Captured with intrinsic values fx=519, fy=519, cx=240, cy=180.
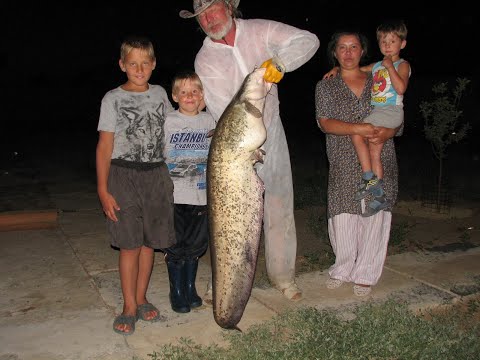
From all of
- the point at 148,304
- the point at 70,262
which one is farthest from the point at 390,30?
the point at 70,262

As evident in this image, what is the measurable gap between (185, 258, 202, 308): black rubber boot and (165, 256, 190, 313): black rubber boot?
0.04m

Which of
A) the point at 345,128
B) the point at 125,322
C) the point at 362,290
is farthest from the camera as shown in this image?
the point at 362,290

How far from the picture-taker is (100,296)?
4484mm

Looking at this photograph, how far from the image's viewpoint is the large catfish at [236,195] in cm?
290

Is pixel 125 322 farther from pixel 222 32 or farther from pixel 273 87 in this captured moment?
pixel 222 32

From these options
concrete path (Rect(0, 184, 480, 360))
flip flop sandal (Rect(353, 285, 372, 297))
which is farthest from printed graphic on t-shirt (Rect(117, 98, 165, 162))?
flip flop sandal (Rect(353, 285, 372, 297))

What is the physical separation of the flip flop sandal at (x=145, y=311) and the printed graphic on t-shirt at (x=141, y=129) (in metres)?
1.15

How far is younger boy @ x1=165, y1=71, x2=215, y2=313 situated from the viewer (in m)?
3.79

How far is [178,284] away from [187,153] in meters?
1.05

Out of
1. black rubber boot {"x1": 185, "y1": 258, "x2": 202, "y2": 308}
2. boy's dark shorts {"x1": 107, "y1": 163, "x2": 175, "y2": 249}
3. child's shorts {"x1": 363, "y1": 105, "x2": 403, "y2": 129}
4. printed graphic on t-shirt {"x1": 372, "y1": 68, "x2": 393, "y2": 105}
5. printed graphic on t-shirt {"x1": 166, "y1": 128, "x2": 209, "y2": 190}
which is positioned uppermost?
printed graphic on t-shirt {"x1": 372, "y1": 68, "x2": 393, "y2": 105}

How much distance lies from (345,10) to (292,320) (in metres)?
20.8

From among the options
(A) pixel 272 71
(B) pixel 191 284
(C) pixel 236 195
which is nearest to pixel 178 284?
(B) pixel 191 284

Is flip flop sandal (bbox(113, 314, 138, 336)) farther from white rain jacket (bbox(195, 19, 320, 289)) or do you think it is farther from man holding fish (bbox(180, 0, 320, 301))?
white rain jacket (bbox(195, 19, 320, 289))

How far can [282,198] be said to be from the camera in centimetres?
413
